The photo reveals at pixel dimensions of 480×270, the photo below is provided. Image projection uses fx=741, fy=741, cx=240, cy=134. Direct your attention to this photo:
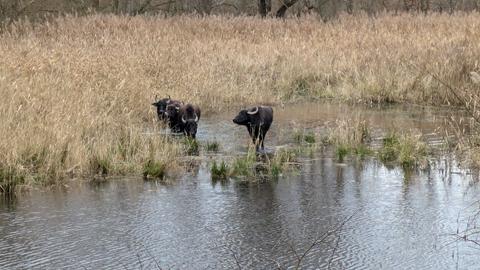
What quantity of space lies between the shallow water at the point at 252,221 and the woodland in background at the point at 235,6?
16506 millimetres

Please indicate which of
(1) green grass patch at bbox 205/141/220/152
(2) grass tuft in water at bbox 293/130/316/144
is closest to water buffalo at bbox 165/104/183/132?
(1) green grass patch at bbox 205/141/220/152

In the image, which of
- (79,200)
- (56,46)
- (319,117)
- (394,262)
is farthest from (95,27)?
(394,262)

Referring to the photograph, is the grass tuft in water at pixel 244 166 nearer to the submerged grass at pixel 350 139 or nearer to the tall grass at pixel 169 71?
the tall grass at pixel 169 71

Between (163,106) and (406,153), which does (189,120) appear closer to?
(163,106)

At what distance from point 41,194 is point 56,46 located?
705 cm

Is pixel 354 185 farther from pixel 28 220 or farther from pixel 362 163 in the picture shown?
pixel 28 220

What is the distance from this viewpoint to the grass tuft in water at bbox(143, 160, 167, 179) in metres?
8.39

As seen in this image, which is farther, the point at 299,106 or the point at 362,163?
the point at 299,106

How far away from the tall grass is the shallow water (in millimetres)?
691

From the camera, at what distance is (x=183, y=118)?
1041 centimetres

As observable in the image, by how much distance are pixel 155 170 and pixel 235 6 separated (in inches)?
1070

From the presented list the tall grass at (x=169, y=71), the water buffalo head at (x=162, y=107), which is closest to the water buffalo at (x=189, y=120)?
the water buffalo head at (x=162, y=107)

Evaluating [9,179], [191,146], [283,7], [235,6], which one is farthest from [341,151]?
[235,6]

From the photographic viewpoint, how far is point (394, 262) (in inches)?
217
